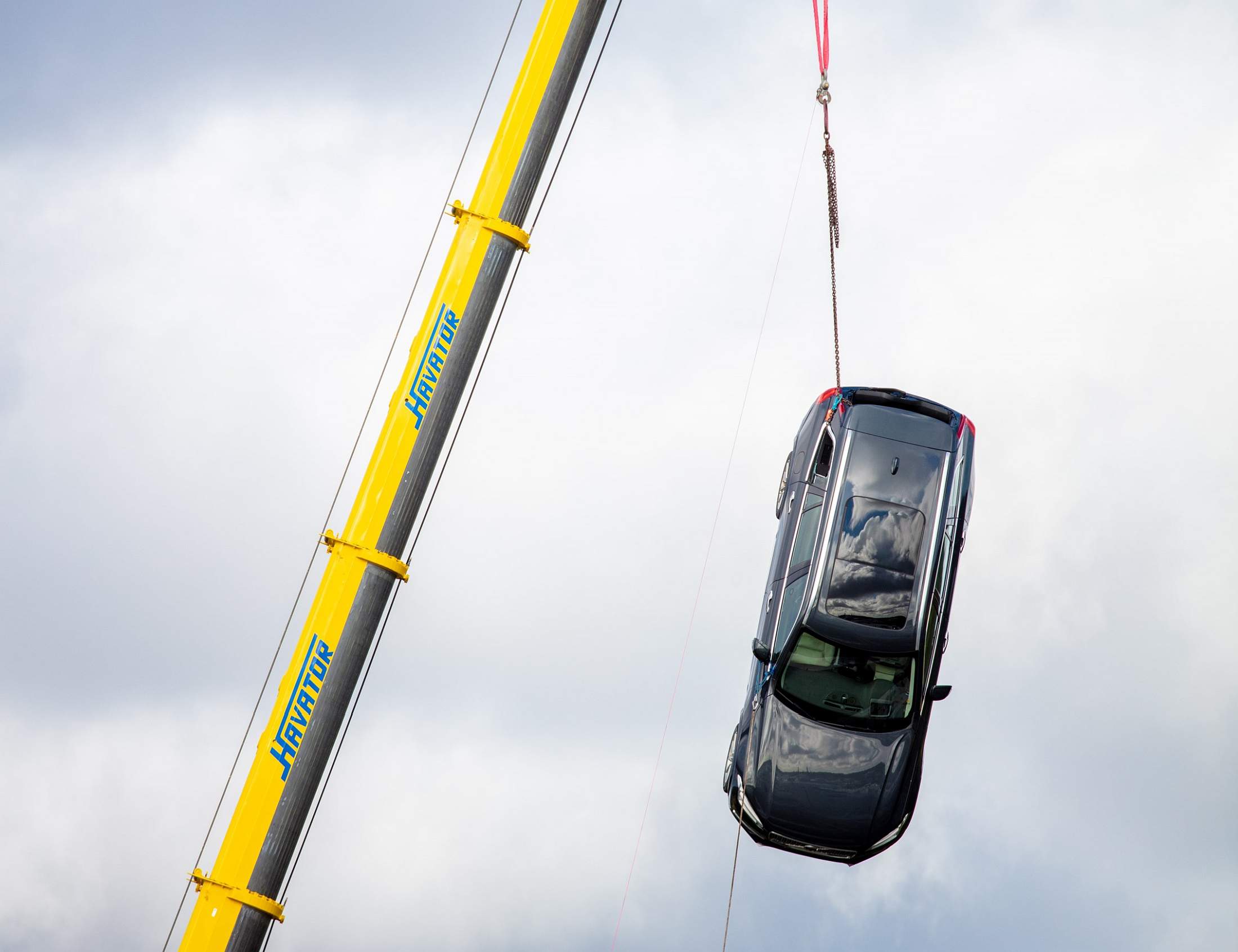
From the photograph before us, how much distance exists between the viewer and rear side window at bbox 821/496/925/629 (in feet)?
31.7

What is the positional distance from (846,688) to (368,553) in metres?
4.70

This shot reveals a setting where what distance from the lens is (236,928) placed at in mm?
6980

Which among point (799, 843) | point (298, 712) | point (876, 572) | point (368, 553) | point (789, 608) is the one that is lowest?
point (298, 712)

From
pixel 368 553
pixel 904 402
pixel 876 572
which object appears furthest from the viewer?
pixel 904 402

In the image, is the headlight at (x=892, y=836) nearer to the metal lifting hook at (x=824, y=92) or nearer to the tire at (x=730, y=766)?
the tire at (x=730, y=766)

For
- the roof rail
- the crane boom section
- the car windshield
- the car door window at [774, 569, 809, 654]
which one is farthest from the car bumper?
the crane boom section

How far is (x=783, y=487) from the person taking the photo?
11.6 meters

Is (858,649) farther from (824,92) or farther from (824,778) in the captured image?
(824,92)

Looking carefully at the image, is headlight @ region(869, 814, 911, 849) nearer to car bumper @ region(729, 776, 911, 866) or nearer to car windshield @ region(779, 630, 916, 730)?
car bumper @ region(729, 776, 911, 866)

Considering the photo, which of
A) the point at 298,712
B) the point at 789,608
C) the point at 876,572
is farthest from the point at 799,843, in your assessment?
the point at 298,712

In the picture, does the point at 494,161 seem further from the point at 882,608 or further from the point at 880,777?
the point at 880,777

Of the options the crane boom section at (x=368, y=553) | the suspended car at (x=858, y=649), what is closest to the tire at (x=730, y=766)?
the suspended car at (x=858, y=649)

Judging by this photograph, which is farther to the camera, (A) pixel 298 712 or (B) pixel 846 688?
(B) pixel 846 688

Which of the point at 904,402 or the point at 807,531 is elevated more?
the point at 904,402
